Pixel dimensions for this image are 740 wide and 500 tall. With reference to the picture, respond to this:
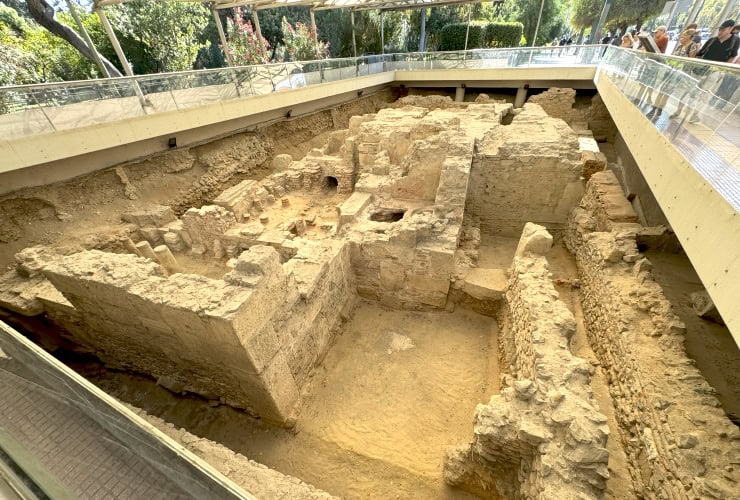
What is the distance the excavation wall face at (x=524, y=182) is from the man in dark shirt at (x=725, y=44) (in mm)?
2488

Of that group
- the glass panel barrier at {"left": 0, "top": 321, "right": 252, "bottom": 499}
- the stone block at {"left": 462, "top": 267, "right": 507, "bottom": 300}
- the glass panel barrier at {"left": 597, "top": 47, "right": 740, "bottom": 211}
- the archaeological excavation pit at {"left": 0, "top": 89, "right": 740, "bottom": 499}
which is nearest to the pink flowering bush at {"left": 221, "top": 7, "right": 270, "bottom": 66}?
the archaeological excavation pit at {"left": 0, "top": 89, "right": 740, "bottom": 499}

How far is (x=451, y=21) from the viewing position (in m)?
21.3

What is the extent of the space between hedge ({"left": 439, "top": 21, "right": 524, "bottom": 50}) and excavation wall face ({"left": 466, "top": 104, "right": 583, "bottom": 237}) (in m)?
16.7

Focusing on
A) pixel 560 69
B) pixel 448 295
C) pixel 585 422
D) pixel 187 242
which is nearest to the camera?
pixel 585 422

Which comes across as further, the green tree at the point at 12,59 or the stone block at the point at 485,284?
the green tree at the point at 12,59

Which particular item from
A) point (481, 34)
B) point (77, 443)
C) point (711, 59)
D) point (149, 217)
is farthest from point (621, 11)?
point (77, 443)

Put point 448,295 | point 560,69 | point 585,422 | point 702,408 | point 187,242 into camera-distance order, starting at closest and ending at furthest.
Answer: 1. point 585,422
2. point 702,408
3. point 448,295
4. point 187,242
5. point 560,69

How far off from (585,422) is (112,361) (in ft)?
23.0

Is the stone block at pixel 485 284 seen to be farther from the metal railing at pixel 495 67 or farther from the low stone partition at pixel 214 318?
the metal railing at pixel 495 67

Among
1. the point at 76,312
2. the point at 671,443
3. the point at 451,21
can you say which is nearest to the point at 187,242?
the point at 76,312

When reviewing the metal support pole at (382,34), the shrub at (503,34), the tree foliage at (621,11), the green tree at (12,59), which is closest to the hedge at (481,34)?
the shrub at (503,34)

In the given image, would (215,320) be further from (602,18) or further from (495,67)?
(602,18)

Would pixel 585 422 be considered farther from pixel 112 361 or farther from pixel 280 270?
pixel 112 361

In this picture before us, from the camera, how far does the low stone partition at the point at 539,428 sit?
104 inches
